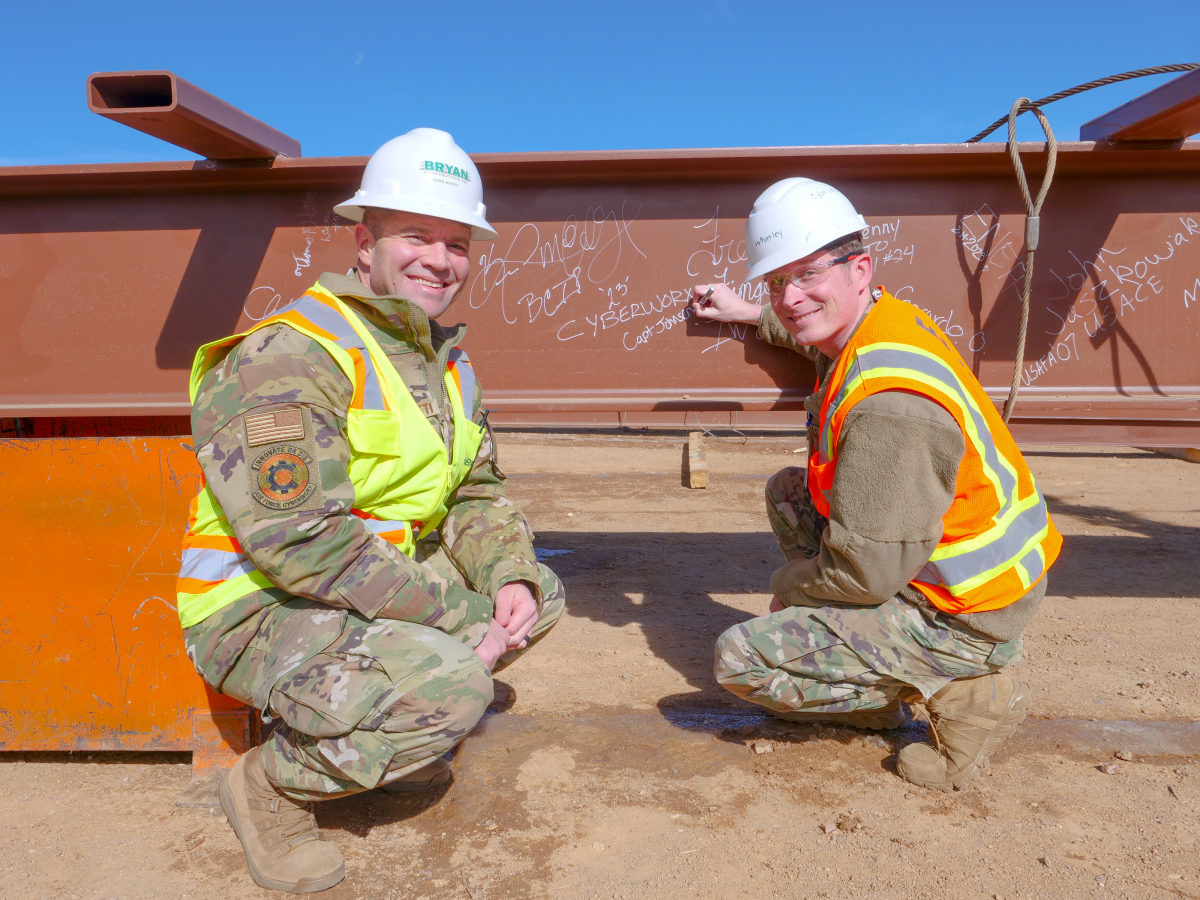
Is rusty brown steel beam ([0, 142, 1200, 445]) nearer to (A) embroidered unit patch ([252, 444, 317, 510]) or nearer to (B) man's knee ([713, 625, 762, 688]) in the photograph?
(B) man's knee ([713, 625, 762, 688])

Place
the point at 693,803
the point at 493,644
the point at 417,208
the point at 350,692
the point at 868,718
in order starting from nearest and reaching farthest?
the point at 350,692 < the point at 493,644 < the point at 417,208 < the point at 693,803 < the point at 868,718

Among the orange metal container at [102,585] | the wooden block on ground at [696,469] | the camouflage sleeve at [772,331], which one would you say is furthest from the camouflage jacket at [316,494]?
the wooden block on ground at [696,469]

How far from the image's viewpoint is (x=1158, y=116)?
9.71ft

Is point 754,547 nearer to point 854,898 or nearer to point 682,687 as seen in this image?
point 682,687

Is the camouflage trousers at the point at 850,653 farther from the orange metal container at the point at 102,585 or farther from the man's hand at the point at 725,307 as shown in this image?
the orange metal container at the point at 102,585

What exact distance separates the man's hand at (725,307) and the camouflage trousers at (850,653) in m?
1.37

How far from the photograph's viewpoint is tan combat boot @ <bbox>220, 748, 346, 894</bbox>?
6.83 feet

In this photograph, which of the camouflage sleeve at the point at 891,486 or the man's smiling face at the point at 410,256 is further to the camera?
the man's smiling face at the point at 410,256

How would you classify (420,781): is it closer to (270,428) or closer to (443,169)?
(270,428)

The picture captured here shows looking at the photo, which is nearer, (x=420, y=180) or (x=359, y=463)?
→ (x=359, y=463)

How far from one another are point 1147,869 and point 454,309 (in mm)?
3040

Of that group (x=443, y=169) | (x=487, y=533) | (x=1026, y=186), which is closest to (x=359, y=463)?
(x=487, y=533)

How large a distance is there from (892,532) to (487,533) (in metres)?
1.21

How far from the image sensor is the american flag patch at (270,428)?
199 cm
